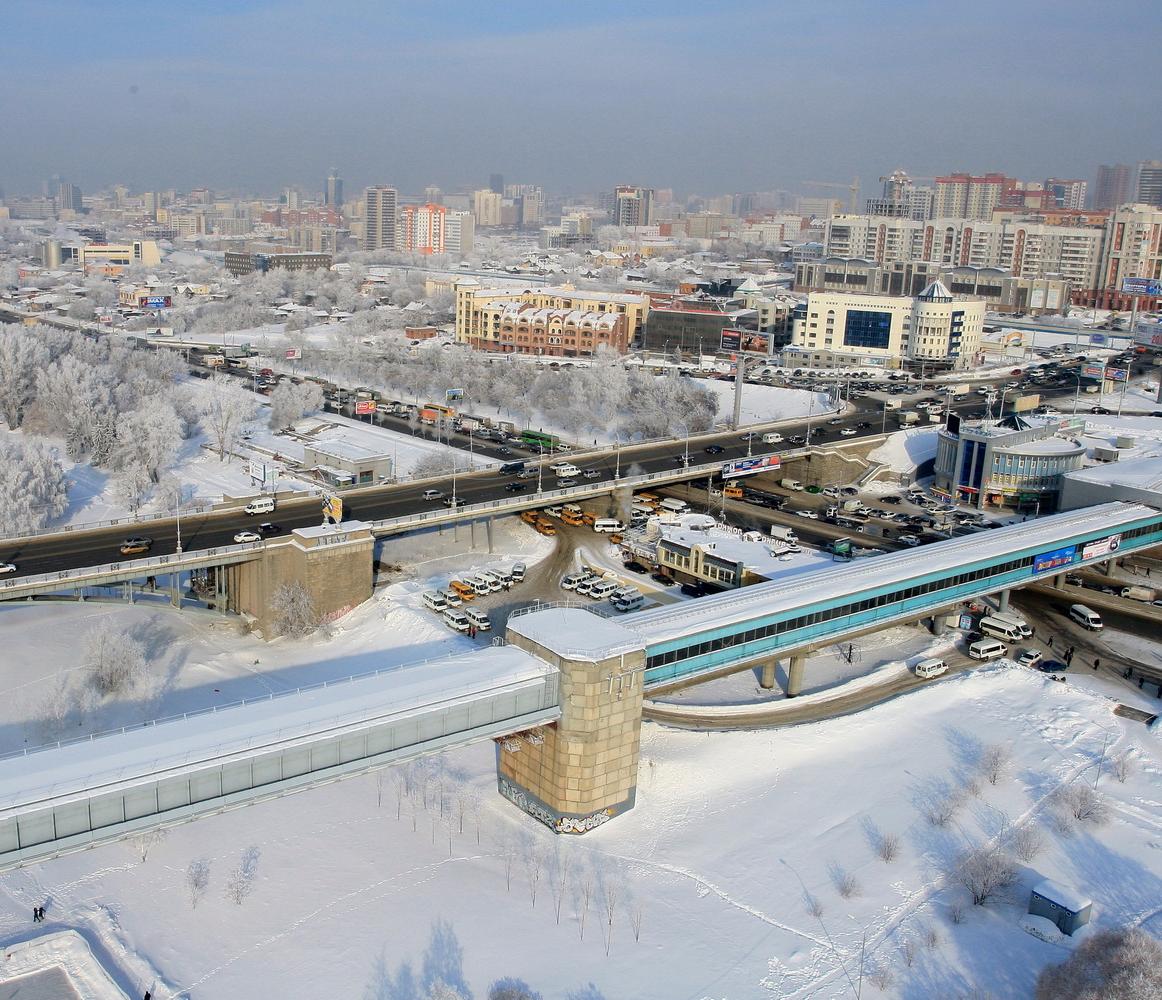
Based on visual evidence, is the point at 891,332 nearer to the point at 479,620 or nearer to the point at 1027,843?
the point at 479,620

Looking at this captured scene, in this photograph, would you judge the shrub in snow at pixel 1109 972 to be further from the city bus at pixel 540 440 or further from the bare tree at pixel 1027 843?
the city bus at pixel 540 440

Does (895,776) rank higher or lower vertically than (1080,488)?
lower

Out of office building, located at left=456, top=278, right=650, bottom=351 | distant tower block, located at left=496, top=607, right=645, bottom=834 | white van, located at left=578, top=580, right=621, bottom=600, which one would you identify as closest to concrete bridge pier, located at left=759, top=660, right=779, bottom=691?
white van, located at left=578, top=580, right=621, bottom=600

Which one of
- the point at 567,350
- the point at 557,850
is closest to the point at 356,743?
→ the point at 557,850

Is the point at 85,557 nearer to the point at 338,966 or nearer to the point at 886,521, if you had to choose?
the point at 338,966

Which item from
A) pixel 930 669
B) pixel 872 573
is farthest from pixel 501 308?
pixel 930 669
